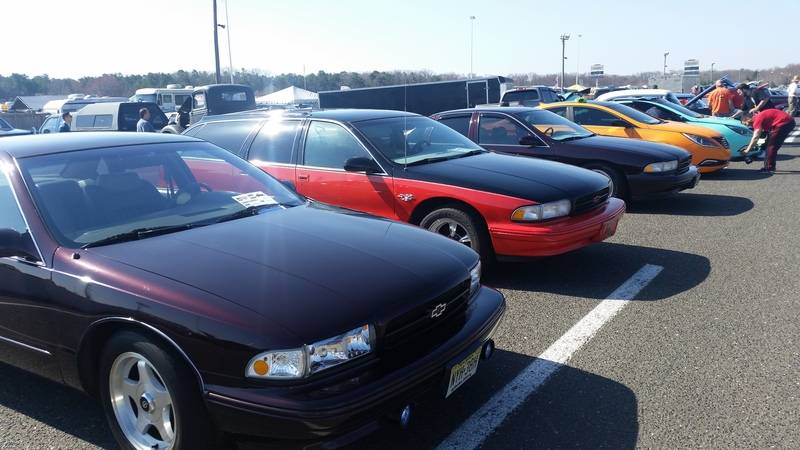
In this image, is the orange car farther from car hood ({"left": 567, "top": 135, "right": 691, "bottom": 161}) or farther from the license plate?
the license plate

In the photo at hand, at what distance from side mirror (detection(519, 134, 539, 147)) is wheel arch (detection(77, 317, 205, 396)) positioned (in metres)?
6.12

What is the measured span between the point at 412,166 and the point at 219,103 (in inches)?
750

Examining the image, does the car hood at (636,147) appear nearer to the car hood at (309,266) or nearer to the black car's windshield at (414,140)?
the black car's windshield at (414,140)

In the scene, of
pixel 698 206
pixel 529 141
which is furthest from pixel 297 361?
pixel 698 206

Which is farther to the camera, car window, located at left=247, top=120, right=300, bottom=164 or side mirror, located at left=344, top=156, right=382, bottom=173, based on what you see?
car window, located at left=247, top=120, right=300, bottom=164

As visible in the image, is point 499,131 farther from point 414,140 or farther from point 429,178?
point 429,178

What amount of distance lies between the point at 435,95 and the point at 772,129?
1321 centimetres

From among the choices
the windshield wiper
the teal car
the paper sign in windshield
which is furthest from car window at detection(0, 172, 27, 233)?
the teal car

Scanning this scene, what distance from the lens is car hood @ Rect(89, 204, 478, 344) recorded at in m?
2.34

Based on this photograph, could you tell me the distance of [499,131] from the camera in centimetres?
795

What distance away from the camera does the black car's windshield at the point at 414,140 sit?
5539 millimetres

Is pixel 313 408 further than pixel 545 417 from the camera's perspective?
No

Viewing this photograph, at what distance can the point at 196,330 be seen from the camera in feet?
7.45

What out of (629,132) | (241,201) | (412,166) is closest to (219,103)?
(629,132)
